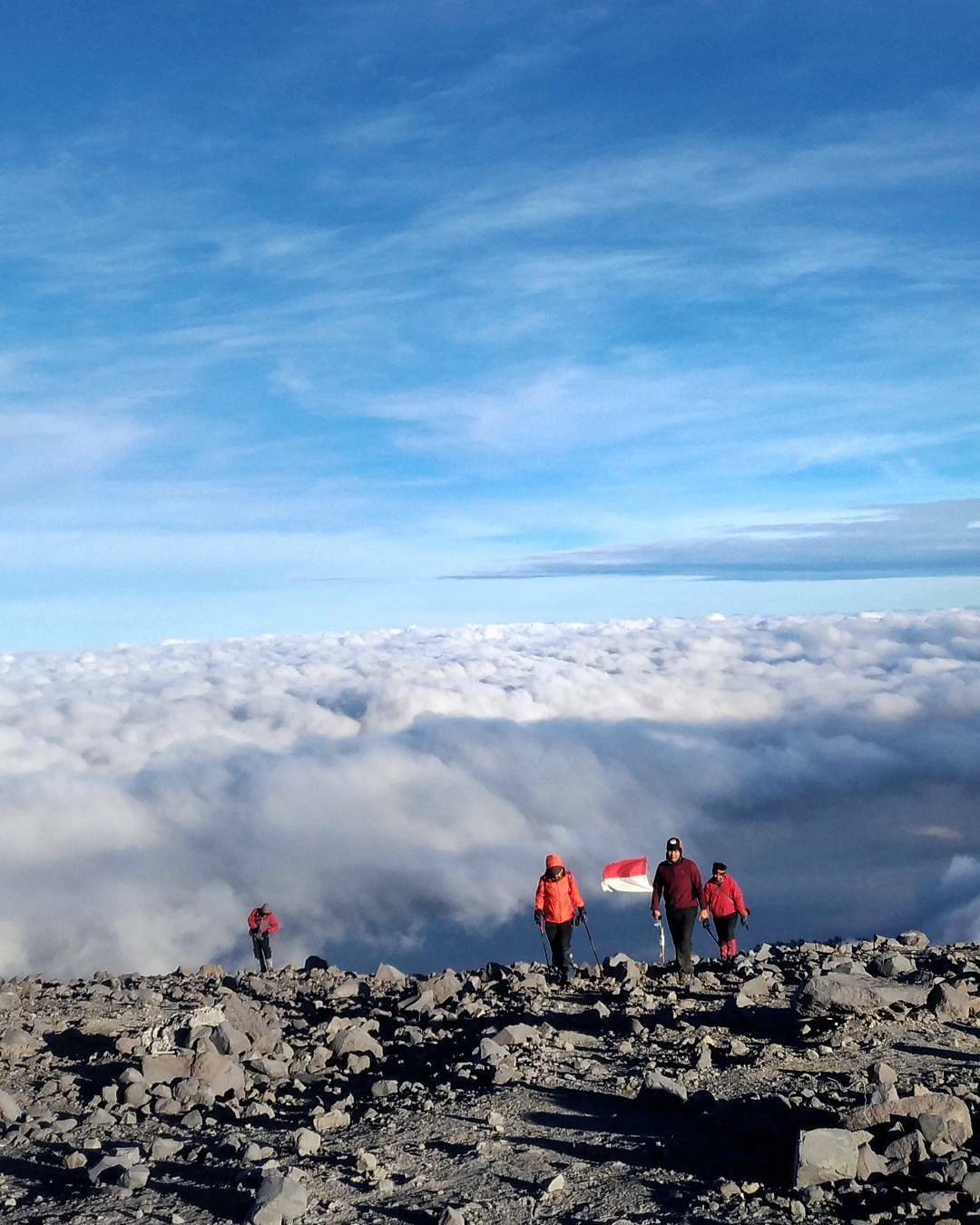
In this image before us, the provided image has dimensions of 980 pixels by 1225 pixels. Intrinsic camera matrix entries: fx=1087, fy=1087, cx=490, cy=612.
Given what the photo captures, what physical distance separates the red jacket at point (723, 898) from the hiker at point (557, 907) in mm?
2098

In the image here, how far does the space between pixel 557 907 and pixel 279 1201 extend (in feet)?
26.7

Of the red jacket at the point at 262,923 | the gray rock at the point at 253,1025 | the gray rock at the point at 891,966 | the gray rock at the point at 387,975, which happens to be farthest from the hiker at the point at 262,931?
the gray rock at the point at 891,966

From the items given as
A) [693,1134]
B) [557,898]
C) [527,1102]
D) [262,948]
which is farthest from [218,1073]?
[262,948]

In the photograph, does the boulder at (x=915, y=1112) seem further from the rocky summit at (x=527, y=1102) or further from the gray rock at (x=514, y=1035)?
the gray rock at (x=514, y=1035)

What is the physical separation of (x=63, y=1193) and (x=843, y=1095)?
6.42m

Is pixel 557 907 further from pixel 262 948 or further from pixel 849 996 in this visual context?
pixel 262 948

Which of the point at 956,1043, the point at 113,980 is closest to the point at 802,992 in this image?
the point at 956,1043

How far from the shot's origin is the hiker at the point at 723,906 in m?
16.4

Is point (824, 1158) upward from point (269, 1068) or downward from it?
upward

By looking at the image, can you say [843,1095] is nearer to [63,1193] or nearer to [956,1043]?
[956,1043]

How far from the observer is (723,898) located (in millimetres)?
16406

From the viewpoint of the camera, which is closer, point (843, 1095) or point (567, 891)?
point (843, 1095)

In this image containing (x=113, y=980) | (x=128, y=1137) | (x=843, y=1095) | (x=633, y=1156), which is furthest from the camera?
(x=113, y=980)

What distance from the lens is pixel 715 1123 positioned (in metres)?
8.78
